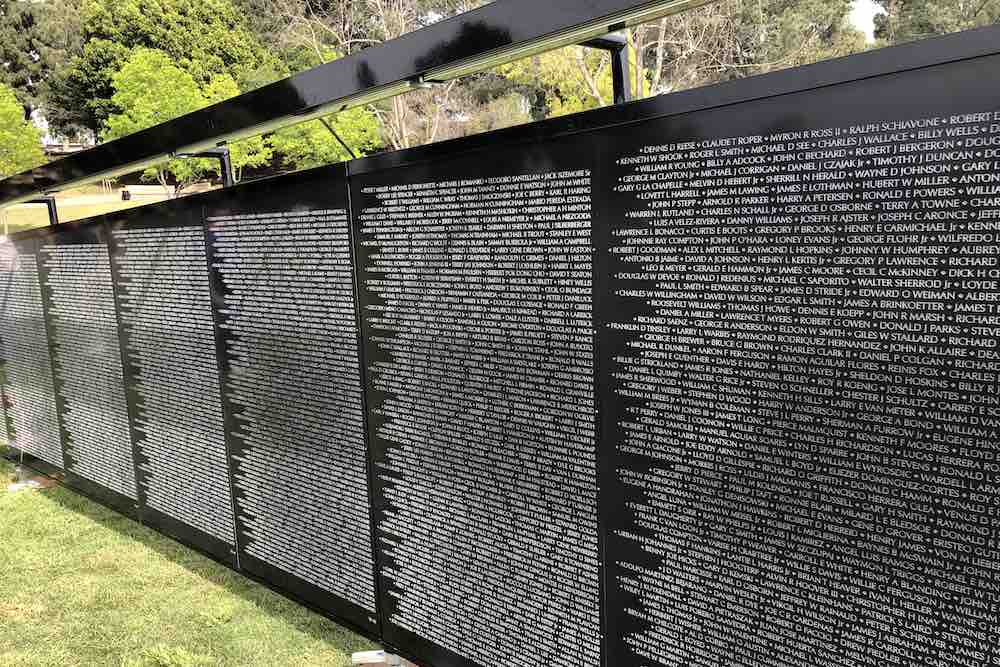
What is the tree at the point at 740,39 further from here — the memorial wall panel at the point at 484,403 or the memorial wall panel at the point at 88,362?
the memorial wall panel at the point at 484,403

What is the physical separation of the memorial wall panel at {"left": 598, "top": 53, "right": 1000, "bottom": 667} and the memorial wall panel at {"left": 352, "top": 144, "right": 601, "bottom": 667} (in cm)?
20

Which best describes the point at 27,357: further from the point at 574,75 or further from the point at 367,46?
the point at 367,46

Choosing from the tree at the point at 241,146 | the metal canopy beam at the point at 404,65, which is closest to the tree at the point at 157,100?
the tree at the point at 241,146

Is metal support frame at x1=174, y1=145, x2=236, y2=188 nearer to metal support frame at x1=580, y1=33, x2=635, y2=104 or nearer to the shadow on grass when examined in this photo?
the shadow on grass

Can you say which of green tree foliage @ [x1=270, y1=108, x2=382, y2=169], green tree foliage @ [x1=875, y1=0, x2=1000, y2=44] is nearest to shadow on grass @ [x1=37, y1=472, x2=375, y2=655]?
green tree foliage @ [x1=270, y1=108, x2=382, y2=169]

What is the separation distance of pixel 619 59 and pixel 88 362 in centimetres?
566

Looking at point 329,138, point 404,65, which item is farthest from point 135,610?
point 329,138

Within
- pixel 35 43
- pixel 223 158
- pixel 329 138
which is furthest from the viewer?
pixel 35 43

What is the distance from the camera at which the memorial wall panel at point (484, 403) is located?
122 inches

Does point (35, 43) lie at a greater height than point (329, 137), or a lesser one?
greater

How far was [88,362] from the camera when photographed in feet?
22.0

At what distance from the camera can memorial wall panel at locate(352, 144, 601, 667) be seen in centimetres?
310

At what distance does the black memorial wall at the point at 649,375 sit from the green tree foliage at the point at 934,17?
98.2 feet

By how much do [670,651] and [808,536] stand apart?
78 cm
